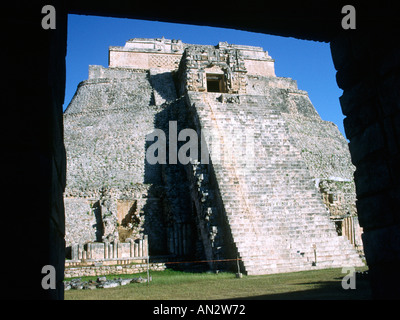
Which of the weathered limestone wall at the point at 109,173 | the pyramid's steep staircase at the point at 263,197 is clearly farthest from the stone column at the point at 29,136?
the weathered limestone wall at the point at 109,173

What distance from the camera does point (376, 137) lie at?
349 centimetres

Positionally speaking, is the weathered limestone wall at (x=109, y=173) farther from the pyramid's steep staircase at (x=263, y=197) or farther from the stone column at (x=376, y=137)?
the stone column at (x=376, y=137)

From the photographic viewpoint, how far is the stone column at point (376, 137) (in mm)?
3250

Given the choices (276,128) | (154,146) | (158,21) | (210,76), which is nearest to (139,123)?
(154,146)

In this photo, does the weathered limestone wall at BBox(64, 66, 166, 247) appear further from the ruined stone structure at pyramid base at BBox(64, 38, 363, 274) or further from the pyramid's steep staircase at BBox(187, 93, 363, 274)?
the pyramid's steep staircase at BBox(187, 93, 363, 274)

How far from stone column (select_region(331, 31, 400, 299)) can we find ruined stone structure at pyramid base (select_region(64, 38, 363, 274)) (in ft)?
24.3

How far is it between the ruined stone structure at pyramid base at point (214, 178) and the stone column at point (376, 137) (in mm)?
7419

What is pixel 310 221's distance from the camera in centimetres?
1243

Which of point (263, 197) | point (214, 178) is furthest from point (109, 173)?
point (263, 197)

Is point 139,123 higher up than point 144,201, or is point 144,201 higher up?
point 139,123

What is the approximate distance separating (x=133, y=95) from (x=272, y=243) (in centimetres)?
1731

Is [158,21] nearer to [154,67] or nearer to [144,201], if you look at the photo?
[144,201]

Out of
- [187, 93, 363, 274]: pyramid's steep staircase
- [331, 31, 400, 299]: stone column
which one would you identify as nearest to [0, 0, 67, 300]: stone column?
[331, 31, 400, 299]: stone column

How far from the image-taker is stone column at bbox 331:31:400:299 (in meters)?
3.25
